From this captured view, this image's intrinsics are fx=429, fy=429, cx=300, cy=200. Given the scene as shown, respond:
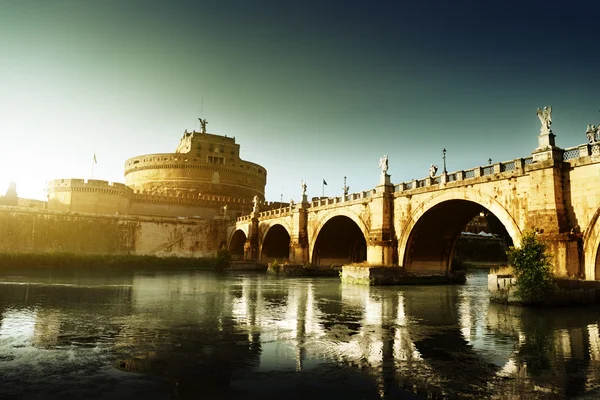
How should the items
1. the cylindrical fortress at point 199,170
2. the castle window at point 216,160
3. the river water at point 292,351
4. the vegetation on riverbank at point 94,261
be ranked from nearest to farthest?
the river water at point 292,351 < the vegetation on riverbank at point 94,261 < the cylindrical fortress at point 199,170 < the castle window at point 216,160

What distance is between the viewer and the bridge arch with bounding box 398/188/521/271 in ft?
88.0

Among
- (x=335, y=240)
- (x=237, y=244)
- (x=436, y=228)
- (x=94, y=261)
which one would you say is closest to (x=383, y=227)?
(x=436, y=228)

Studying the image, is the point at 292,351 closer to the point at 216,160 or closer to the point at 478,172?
the point at 478,172

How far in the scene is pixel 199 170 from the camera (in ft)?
244

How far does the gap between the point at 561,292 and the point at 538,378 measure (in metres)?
11.5

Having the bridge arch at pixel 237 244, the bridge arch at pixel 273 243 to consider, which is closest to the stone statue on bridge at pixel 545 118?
the bridge arch at pixel 273 243

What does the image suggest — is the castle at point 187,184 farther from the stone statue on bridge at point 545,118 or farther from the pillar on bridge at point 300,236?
the stone statue on bridge at point 545,118

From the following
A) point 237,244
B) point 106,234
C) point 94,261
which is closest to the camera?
point 94,261

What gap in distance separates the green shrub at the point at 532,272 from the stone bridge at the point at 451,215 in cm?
210

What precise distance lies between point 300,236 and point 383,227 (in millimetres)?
14099

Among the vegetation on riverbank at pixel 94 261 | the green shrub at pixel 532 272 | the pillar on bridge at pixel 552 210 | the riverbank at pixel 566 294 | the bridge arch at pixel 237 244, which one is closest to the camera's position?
the green shrub at pixel 532 272

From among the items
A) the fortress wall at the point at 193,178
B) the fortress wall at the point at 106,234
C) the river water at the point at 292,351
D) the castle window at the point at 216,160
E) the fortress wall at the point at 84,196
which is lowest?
the river water at the point at 292,351

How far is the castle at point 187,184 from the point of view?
5809cm

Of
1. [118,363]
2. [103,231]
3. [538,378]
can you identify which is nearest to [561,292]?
[538,378]
